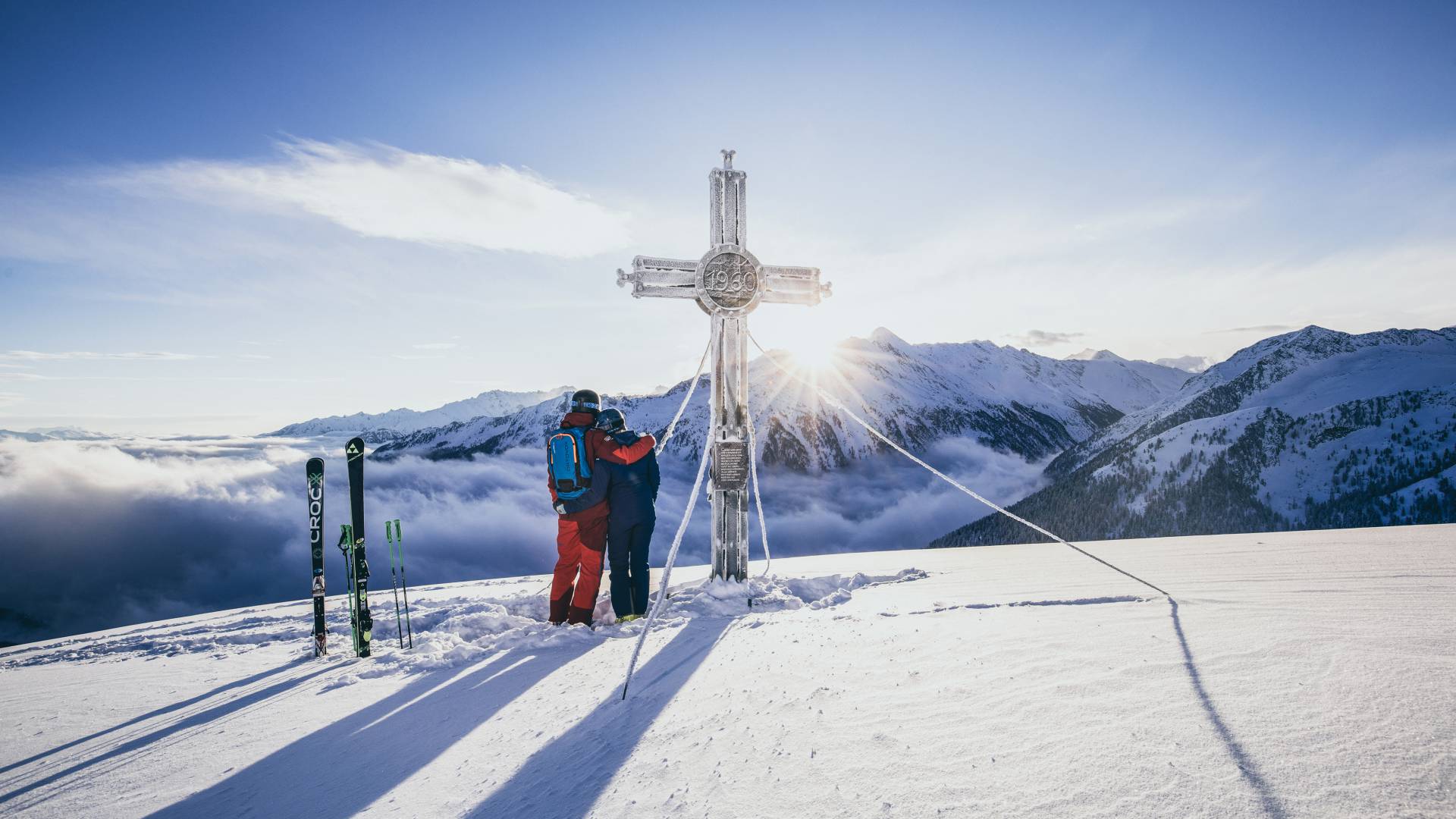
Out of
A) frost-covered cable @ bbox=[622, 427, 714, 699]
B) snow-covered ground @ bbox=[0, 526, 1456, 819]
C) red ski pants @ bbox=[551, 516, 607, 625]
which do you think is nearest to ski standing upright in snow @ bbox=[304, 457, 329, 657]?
snow-covered ground @ bbox=[0, 526, 1456, 819]

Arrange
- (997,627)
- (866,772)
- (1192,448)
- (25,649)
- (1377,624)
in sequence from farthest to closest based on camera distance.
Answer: (1192,448) → (25,649) → (997,627) → (1377,624) → (866,772)

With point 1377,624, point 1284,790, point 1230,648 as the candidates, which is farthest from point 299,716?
point 1377,624

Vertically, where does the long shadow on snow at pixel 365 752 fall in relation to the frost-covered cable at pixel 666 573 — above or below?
below

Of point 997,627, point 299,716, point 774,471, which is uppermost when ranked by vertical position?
point 997,627

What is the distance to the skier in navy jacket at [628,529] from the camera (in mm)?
7051

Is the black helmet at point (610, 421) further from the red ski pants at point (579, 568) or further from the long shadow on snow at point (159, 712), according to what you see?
the long shadow on snow at point (159, 712)

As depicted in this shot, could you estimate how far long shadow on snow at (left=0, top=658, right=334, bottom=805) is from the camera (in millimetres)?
3588

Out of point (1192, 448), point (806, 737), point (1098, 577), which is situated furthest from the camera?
point (1192, 448)

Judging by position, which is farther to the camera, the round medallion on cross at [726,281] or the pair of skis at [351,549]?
the round medallion on cross at [726,281]

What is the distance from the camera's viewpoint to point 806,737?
3.23m

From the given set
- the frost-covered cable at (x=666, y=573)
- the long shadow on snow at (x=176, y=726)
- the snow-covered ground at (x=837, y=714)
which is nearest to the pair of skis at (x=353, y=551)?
the snow-covered ground at (x=837, y=714)

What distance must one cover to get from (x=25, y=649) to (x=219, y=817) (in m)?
8.48

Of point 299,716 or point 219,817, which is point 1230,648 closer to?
point 219,817

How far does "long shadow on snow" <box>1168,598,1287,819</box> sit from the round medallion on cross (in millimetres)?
6194
